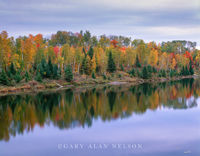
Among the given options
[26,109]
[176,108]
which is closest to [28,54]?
[26,109]

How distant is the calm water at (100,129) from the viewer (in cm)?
1652

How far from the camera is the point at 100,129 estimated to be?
21359 mm

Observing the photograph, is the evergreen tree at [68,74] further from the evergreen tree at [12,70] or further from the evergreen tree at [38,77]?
the evergreen tree at [12,70]

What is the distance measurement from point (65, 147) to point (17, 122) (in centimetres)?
888

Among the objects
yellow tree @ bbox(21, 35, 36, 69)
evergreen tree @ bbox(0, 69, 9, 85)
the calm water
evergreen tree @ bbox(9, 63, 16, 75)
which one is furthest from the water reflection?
yellow tree @ bbox(21, 35, 36, 69)

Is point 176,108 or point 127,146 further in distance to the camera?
point 176,108

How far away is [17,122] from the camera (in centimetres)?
2378

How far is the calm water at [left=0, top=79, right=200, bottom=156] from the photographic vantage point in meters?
16.5

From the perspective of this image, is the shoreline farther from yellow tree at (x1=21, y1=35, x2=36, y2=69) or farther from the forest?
yellow tree at (x1=21, y1=35, x2=36, y2=69)

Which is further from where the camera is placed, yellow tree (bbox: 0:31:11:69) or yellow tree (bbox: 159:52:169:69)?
yellow tree (bbox: 159:52:169:69)

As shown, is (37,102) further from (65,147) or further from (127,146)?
(127,146)

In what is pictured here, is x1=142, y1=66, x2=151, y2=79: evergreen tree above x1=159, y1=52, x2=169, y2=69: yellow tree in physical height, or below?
below

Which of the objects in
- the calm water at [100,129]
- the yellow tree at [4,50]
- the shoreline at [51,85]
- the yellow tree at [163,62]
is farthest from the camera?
the yellow tree at [163,62]

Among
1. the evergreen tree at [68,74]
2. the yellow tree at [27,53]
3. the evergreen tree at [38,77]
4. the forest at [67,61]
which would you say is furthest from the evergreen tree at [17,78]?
the evergreen tree at [68,74]
